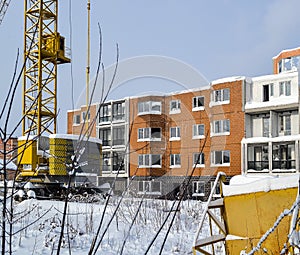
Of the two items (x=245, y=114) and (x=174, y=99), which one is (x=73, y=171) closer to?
(x=245, y=114)

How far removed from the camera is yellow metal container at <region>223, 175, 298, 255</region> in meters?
3.87

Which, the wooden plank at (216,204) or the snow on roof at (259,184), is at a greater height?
the snow on roof at (259,184)

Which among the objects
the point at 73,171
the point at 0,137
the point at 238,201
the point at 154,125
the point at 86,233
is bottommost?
the point at 86,233

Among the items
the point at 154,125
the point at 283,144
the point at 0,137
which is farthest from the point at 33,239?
the point at 154,125

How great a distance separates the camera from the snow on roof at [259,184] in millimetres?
3871

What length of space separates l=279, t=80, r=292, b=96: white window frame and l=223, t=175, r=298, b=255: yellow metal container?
2491 centimetres

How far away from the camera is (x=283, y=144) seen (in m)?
28.2

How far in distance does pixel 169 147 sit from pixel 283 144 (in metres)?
9.16

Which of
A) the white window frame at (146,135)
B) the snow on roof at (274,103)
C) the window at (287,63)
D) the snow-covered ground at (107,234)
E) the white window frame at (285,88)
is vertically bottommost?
the snow-covered ground at (107,234)

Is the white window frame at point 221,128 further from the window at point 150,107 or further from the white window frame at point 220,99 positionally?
the window at point 150,107

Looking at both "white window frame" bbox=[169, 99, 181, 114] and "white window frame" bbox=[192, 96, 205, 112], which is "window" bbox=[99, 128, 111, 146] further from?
"white window frame" bbox=[192, 96, 205, 112]

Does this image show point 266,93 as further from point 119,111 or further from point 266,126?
point 119,111

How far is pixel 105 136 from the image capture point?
129 feet

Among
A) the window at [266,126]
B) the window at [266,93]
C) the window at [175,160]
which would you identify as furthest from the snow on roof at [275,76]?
the window at [175,160]
